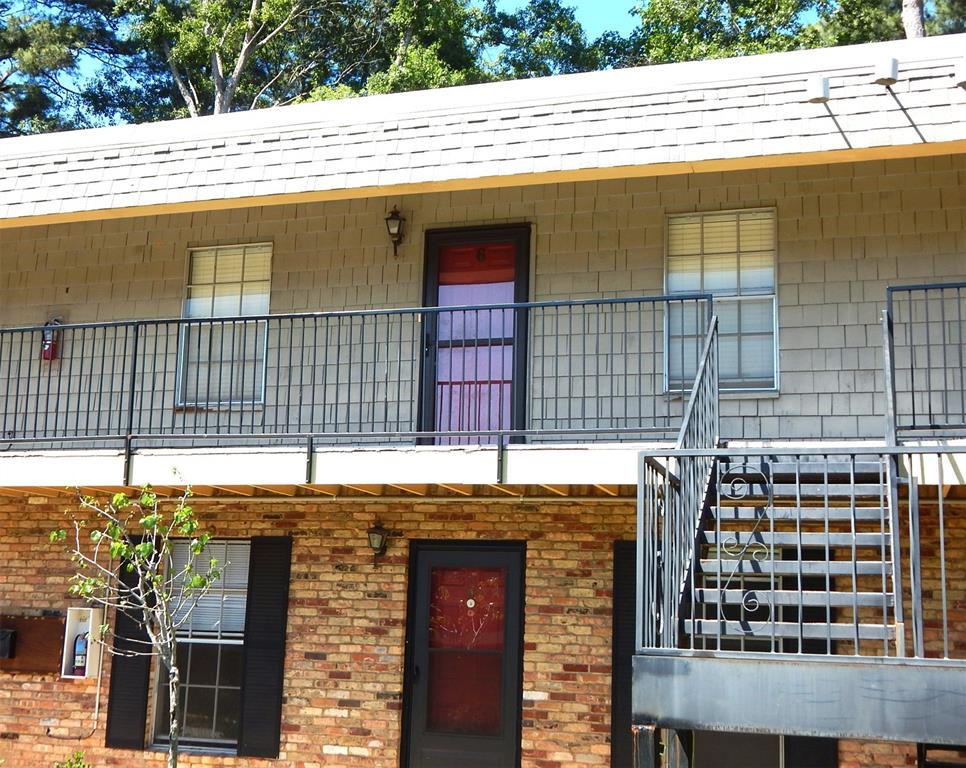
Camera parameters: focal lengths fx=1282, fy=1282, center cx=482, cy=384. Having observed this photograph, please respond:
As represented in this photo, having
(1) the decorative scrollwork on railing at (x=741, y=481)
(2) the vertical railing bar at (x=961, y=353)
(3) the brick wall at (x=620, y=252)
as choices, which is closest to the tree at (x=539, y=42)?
(3) the brick wall at (x=620, y=252)

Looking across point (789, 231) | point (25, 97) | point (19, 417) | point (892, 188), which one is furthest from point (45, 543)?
point (25, 97)

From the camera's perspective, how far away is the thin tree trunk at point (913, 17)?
68.9ft

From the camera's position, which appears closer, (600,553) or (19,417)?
(600,553)

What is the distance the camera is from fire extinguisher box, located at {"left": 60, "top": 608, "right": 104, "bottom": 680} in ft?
35.0

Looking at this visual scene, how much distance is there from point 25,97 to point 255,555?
67.6 feet

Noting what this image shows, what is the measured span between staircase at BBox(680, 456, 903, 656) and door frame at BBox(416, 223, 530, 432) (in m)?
2.27

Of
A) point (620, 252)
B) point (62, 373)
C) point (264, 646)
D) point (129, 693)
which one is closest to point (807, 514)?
point (620, 252)

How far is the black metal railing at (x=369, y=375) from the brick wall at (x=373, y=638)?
68 cm

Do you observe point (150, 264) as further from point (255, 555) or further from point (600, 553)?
point (600, 553)

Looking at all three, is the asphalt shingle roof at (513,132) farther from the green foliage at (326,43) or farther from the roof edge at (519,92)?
the green foliage at (326,43)

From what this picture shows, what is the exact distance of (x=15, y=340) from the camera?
475 inches

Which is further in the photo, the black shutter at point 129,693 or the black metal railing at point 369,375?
the black shutter at point 129,693

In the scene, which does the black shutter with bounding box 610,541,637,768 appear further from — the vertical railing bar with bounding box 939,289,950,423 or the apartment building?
the vertical railing bar with bounding box 939,289,950,423

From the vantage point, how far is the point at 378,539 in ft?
33.6
